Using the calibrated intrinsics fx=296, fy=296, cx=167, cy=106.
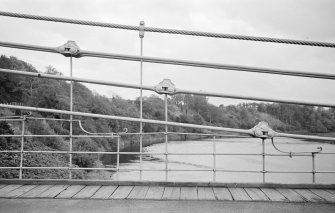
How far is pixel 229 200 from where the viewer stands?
2.52 metres

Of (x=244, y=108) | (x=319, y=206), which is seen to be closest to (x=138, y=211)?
(x=319, y=206)

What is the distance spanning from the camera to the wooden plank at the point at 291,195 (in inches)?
101

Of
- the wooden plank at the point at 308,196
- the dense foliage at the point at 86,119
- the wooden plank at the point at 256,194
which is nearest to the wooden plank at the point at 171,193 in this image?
the wooden plank at the point at 256,194

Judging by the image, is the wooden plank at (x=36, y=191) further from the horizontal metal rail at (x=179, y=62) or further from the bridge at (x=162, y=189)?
the horizontal metal rail at (x=179, y=62)

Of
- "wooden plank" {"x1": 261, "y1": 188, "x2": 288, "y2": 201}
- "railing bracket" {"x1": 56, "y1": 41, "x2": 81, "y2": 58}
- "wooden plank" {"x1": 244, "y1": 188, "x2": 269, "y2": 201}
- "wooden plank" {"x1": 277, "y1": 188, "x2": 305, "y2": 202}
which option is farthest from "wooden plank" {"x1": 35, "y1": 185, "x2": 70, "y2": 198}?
"wooden plank" {"x1": 277, "y1": 188, "x2": 305, "y2": 202}

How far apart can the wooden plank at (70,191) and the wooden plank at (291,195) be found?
6.32ft

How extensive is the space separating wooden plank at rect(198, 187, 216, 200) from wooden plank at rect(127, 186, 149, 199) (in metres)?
0.51

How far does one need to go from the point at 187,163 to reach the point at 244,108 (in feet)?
42.7

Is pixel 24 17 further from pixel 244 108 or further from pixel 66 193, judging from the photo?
pixel 244 108

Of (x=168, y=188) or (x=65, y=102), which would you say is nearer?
(x=168, y=188)

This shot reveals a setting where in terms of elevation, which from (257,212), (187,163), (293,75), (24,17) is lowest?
(187,163)

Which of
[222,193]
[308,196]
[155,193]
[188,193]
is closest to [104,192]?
[155,193]

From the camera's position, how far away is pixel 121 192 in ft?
9.11

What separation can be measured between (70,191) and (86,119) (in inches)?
1426
